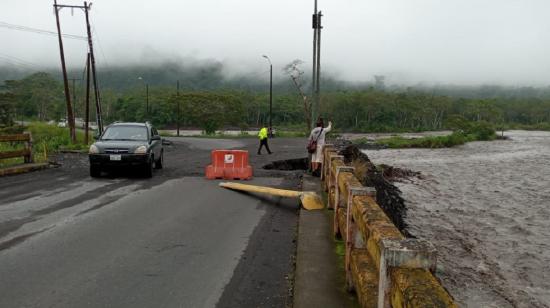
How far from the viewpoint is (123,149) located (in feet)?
45.9

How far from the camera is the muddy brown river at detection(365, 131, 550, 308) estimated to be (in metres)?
9.98

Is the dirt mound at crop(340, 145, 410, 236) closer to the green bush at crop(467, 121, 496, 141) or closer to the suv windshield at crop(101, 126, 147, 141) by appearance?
the suv windshield at crop(101, 126, 147, 141)

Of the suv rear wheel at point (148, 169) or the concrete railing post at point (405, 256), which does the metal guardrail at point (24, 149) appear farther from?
the concrete railing post at point (405, 256)

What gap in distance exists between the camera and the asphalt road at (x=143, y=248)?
502cm

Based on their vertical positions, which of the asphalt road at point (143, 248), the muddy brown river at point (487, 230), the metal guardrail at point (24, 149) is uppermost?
the metal guardrail at point (24, 149)

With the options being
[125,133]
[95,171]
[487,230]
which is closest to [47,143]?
[125,133]

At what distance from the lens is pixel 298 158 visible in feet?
72.5

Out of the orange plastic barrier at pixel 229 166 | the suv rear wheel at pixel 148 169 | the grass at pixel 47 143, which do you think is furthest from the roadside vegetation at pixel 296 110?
the orange plastic barrier at pixel 229 166

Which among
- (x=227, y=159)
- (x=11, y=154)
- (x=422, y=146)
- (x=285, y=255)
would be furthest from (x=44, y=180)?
(x=422, y=146)

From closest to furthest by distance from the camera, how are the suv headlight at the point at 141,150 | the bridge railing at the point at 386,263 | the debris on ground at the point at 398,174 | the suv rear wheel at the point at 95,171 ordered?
the bridge railing at the point at 386,263, the suv headlight at the point at 141,150, the suv rear wheel at the point at 95,171, the debris on ground at the point at 398,174

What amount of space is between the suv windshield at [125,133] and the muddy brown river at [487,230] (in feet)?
28.9

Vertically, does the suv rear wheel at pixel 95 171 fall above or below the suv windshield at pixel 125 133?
below

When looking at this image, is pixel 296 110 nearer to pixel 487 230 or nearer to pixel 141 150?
pixel 487 230

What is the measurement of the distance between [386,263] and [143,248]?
4699 mm
